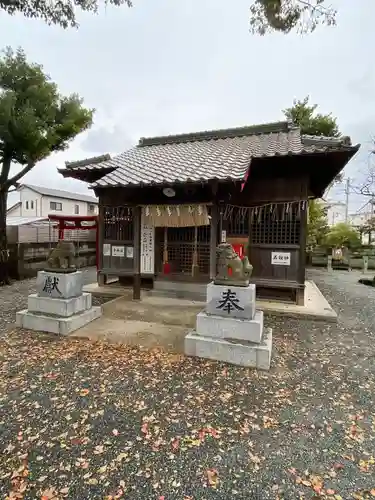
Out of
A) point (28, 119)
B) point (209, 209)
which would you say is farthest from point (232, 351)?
point (28, 119)

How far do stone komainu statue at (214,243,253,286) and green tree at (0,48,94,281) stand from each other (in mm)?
7376

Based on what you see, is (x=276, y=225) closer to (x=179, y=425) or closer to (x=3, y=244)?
(x=179, y=425)

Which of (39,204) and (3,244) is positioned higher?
(39,204)

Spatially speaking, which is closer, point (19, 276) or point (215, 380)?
point (215, 380)

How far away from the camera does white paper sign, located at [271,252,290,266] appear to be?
273 inches

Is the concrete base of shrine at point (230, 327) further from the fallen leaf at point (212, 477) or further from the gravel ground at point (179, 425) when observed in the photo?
the fallen leaf at point (212, 477)

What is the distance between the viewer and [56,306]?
16.8ft

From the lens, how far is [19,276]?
10.4 meters

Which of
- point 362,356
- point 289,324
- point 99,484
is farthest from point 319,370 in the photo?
point 99,484

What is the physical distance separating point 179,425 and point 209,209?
16.3 feet

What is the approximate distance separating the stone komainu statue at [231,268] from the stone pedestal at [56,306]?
9.15ft

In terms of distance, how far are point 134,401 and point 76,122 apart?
9362 mm

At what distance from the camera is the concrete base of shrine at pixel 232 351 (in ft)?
12.6

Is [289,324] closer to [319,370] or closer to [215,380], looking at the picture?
[319,370]
